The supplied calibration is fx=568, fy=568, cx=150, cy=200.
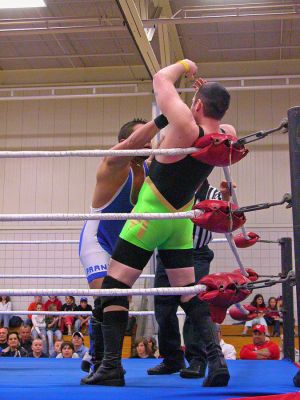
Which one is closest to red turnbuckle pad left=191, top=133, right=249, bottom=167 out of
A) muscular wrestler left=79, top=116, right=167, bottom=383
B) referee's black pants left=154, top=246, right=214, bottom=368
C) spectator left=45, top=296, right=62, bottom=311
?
muscular wrestler left=79, top=116, right=167, bottom=383

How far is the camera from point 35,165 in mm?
10805

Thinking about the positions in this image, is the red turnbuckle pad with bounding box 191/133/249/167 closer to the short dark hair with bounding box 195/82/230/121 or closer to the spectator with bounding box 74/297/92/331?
the short dark hair with bounding box 195/82/230/121

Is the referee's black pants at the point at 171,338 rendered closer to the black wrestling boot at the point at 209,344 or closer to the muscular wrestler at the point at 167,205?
the black wrestling boot at the point at 209,344

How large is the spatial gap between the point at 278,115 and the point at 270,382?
8393 mm

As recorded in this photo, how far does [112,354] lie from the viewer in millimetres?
2232

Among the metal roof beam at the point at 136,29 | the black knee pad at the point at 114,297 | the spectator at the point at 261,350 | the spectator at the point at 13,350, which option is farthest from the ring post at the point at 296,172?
the spectator at the point at 13,350

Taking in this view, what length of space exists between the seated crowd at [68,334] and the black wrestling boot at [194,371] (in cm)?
277

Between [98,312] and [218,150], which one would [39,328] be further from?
[218,150]

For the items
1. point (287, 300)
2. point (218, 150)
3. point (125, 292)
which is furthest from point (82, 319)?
point (218, 150)

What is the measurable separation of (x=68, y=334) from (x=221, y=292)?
284 inches

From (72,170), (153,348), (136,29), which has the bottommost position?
(153,348)

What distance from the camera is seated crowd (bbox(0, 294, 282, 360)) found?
596cm

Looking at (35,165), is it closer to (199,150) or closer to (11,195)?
(11,195)

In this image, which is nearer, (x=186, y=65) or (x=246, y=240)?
(x=186, y=65)
